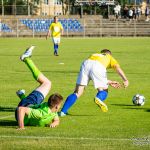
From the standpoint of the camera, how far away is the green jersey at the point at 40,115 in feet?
39.5

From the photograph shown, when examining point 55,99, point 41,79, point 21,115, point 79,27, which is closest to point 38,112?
point 21,115

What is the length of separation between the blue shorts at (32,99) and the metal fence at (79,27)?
5465cm

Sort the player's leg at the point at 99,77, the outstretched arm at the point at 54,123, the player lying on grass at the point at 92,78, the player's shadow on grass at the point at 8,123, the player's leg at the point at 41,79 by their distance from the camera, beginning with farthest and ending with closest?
1. the player's leg at the point at 99,77
2. the player lying on grass at the point at 92,78
3. the player's leg at the point at 41,79
4. the player's shadow on grass at the point at 8,123
5. the outstretched arm at the point at 54,123

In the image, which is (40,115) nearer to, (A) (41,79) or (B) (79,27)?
(A) (41,79)

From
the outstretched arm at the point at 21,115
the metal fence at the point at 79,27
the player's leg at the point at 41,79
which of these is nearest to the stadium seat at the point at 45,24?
the metal fence at the point at 79,27

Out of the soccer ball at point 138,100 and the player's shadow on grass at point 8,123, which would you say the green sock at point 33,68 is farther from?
the soccer ball at point 138,100

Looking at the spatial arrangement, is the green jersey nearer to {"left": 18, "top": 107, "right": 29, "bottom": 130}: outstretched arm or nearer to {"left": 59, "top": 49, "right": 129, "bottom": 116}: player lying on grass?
{"left": 18, "top": 107, "right": 29, "bottom": 130}: outstretched arm

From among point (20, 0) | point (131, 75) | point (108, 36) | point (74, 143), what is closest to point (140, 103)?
point (74, 143)

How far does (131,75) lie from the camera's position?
2423cm

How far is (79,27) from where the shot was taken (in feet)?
225

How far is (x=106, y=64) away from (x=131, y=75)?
9938 mm

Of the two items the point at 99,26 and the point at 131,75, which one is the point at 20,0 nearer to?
the point at 99,26

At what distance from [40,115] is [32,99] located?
68cm

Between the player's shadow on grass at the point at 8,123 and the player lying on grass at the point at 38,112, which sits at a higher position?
the player lying on grass at the point at 38,112
